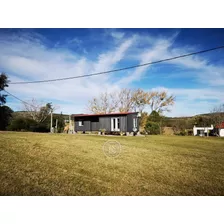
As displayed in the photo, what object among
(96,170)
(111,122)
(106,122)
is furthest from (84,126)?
(96,170)

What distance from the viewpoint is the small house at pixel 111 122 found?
3721 mm

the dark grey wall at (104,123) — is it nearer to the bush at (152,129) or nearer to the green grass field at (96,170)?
the bush at (152,129)

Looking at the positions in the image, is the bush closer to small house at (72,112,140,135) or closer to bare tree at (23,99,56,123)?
small house at (72,112,140,135)


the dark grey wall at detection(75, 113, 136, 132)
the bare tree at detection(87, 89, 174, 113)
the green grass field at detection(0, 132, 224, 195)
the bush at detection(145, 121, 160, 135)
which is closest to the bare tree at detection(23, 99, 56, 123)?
the green grass field at detection(0, 132, 224, 195)

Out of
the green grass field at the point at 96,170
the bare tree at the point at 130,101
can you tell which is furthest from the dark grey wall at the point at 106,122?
the green grass field at the point at 96,170

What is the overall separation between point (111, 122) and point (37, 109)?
1.68 meters

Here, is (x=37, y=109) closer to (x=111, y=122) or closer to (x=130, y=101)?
(x=111, y=122)

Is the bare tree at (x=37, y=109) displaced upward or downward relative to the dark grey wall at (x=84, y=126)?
upward

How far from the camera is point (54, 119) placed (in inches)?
116

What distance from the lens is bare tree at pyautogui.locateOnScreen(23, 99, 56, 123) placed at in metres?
2.59

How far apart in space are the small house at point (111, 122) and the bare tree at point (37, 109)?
0.87 m
